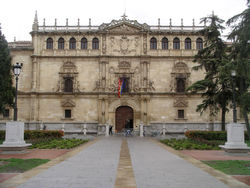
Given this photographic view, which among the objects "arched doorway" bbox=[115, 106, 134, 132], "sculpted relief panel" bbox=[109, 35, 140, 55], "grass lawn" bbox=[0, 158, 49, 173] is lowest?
"grass lawn" bbox=[0, 158, 49, 173]

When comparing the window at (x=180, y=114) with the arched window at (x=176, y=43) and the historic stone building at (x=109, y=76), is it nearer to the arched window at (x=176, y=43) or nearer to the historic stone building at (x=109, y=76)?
the historic stone building at (x=109, y=76)

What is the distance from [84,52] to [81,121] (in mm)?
9516

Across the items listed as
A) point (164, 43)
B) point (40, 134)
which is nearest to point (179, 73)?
point (164, 43)

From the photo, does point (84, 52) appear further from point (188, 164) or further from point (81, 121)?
point (188, 164)

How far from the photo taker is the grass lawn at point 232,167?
1133 centimetres

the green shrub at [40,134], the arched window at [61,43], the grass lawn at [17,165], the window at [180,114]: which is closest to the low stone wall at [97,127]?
the window at [180,114]

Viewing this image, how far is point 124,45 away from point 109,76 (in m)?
4.79

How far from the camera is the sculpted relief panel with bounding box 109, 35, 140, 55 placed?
4125 cm

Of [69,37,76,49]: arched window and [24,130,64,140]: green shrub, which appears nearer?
[24,130,64,140]: green shrub

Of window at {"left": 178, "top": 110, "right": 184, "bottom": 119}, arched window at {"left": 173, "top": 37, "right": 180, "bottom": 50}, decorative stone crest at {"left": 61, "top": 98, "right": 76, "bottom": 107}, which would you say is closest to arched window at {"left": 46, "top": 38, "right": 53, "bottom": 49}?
decorative stone crest at {"left": 61, "top": 98, "right": 76, "bottom": 107}

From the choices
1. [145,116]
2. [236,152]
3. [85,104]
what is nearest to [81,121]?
[85,104]

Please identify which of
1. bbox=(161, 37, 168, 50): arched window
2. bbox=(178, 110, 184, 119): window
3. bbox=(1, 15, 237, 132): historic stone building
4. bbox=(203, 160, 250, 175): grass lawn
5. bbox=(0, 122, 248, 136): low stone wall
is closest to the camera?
bbox=(203, 160, 250, 175): grass lawn

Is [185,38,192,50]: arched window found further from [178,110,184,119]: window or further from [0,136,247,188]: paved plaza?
[0,136,247,188]: paved plaza

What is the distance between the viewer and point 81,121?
40.4 meters
